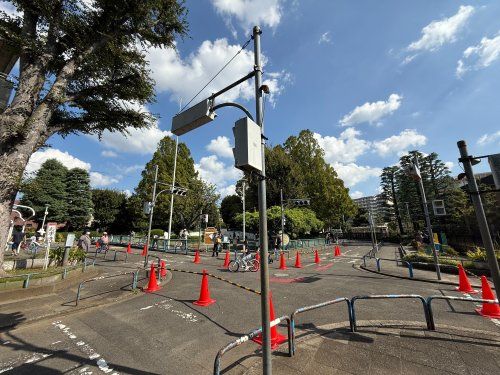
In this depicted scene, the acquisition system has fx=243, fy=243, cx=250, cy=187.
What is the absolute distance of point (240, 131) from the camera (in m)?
3.18

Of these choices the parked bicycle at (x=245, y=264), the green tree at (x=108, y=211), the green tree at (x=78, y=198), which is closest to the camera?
the parked bicycle at (x=245, y=264)

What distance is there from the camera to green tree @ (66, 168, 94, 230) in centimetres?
4562

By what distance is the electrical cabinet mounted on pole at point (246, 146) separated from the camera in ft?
10.0

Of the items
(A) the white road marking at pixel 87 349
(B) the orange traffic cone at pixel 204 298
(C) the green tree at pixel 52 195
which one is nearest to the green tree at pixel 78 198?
(C) the green tree at pixel 52 195

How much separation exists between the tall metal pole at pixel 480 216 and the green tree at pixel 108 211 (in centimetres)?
5536

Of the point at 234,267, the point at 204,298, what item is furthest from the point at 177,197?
the point at 204,298

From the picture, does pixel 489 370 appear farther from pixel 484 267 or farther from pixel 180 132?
pixel 484 267

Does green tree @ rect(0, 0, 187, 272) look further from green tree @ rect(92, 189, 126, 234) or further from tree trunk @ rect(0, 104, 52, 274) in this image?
green tree @ rect(92, 189, 126, 234)

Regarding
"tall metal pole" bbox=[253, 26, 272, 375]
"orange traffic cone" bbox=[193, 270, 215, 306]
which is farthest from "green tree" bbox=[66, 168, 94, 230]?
"tall metal pole" bbox=[253, 26, 272, 375]

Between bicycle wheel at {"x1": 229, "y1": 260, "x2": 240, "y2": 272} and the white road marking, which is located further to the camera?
bicycle wheel at {"x1": 229, "y1": 260, "x2": 240, "y2": 272}

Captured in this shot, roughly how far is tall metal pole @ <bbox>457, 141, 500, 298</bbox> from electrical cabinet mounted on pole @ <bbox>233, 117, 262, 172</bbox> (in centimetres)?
379

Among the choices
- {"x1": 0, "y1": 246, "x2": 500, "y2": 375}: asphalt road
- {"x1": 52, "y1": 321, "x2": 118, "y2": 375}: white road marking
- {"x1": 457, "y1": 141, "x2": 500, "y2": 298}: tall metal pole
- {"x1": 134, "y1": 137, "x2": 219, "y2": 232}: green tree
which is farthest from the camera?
{"x1": 134, "y1": 137, "x2": 219, "y2": 232}: green tree

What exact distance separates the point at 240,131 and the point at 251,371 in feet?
12.9

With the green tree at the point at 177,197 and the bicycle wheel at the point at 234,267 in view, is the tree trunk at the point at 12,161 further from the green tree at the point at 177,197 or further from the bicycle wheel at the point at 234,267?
the green tree at the point at 177,197
